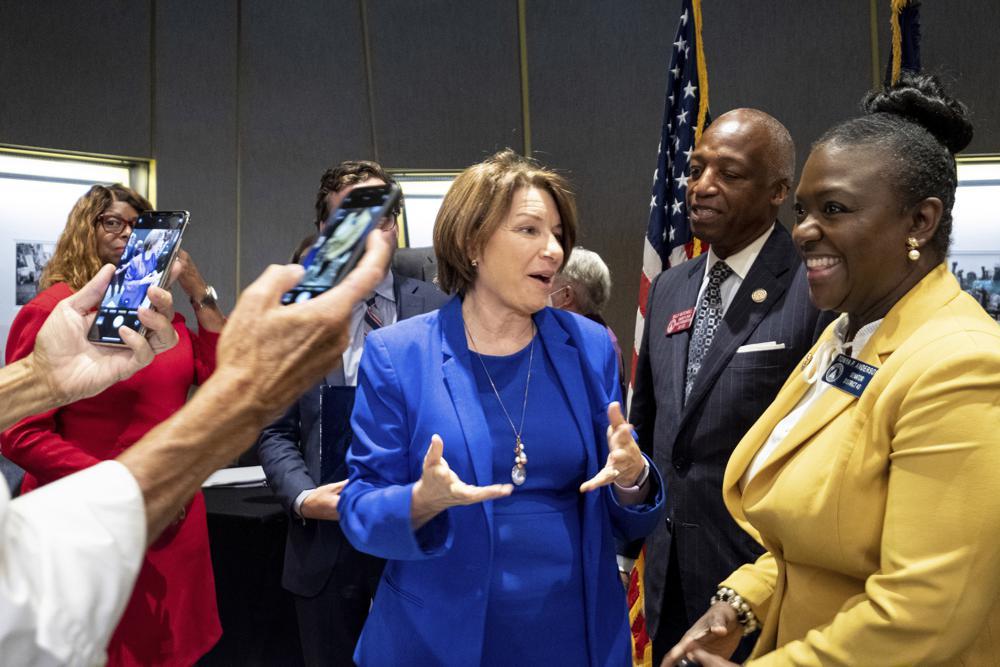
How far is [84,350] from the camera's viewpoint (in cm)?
179

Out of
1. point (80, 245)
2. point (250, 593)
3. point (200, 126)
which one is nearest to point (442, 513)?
point (80, 245)

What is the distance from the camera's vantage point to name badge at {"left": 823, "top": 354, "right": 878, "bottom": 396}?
145cm

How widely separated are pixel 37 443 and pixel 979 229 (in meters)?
4.59

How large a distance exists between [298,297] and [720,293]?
66.9 inches

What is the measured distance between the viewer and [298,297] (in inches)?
44.7

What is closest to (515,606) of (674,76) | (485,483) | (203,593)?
(485,483)

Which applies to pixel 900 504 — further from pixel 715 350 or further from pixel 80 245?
pixel 80 245

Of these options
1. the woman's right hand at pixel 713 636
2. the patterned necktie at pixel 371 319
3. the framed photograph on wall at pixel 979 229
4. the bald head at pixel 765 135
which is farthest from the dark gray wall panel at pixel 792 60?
the woman's right hand at pixel 713 636

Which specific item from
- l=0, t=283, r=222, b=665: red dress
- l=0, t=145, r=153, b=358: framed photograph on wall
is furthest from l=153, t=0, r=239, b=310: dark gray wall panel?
l=0, t=283, r=222, b=665: red dress

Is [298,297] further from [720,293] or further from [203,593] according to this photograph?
[203,593]

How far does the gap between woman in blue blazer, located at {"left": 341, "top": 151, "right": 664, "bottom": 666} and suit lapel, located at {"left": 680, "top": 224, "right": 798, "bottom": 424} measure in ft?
1.32

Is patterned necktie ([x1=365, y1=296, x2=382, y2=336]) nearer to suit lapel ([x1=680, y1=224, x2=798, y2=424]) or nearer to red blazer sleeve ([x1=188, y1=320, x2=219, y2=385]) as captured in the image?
red blazer sleeve ([x1=188, y1=320, x2=219, y2=385])

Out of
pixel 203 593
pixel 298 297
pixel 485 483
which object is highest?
pixel 298 297

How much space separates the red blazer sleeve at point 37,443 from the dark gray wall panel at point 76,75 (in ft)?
7.63
